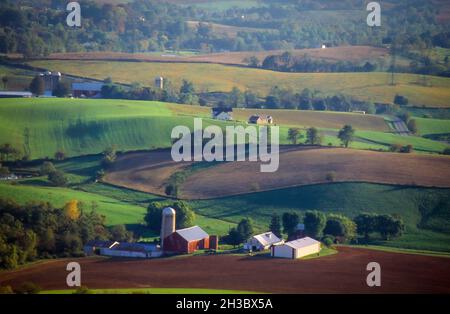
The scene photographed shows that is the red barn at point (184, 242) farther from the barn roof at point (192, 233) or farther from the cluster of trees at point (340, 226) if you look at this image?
the cluster of trees at point (340, 226)

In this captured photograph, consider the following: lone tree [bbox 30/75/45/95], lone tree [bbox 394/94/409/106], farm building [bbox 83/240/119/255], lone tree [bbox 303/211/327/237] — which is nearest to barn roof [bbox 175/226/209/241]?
farm building [bbox 83/240/119/255]

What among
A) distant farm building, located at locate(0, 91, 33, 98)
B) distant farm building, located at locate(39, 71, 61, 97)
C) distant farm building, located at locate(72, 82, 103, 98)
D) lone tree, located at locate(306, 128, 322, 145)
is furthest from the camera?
distant farm building, located at locate(39, 71, 61, 97)

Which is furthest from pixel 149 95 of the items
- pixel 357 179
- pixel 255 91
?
pixel 357 179

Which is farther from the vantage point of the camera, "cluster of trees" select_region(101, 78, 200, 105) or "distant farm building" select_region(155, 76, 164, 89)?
"distant farm building" select_region(155, 76, 164, 89)

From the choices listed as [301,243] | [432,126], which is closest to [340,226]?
[301,243]

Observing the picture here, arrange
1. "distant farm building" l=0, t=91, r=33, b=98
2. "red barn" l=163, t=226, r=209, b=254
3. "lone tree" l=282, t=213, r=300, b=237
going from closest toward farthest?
"red barn" l=163, t=226, r=209, b=254
"lone tree" l=282, t=213, r=300, b=237
"distant farm building" l=0, t=91, r=33, b=98

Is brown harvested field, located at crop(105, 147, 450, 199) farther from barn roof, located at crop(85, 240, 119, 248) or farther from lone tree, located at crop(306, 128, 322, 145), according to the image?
barn roof, located at crop(85, 240, 119, 248)
